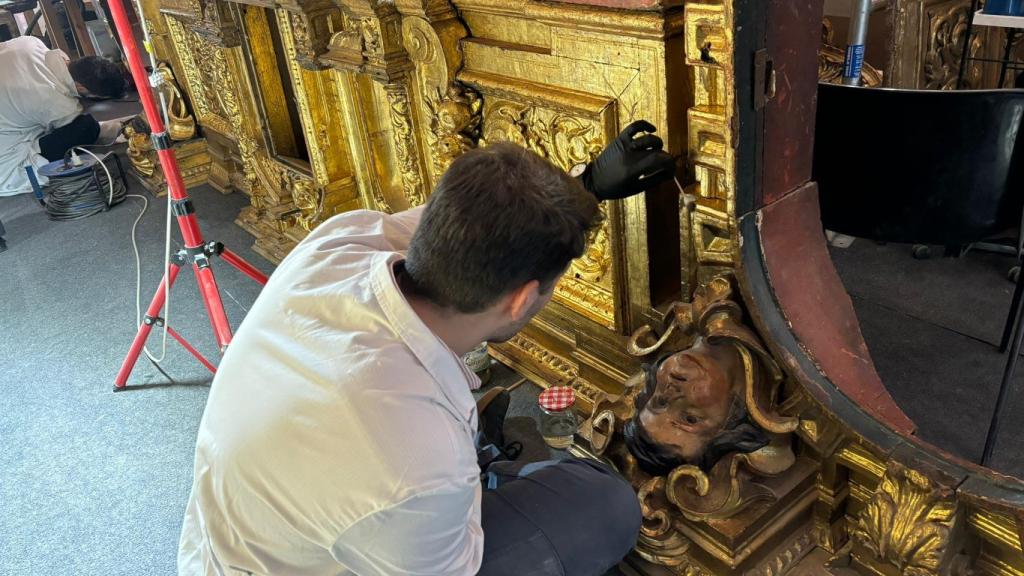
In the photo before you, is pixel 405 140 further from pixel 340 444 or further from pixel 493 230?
pixel 340 444

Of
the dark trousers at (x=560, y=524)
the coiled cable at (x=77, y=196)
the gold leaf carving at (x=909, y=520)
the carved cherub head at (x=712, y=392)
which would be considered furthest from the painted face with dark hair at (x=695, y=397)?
the coiled cable at (x=77, y=196)

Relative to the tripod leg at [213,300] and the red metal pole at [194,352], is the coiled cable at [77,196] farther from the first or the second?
the tripod leg at [213,300]

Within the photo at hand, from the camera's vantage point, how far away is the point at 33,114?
4438mm

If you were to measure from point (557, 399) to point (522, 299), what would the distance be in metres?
0.84

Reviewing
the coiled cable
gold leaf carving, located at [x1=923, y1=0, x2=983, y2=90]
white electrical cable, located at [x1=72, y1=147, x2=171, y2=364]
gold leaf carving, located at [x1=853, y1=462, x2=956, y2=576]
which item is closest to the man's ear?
gold leaf carving, located at [x1=853, y1=462, x2=956, y2=576]

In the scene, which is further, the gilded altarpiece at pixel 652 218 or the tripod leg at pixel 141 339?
the tripod leg at pixel 141 339

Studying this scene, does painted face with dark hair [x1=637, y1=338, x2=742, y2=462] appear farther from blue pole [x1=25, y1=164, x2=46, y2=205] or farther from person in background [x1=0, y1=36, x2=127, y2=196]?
person in background [x1=0, y1=36, x2=127, y2=196]

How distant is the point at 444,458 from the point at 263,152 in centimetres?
265

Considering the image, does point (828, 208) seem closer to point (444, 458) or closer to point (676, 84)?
point (676, 84)

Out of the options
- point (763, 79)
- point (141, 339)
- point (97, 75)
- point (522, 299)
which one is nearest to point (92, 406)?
point (141, 339)

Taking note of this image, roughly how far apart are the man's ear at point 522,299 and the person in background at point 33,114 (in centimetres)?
419

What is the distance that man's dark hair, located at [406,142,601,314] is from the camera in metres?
1.10

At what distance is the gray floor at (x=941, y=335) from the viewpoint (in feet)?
6.06

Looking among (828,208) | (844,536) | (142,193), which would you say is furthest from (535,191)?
(142,193)
